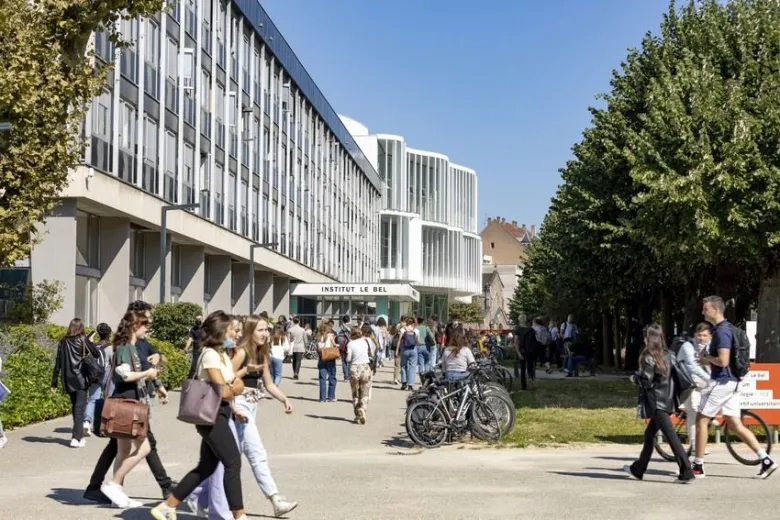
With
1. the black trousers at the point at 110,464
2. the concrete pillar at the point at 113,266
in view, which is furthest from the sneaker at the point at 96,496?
the concrete pillar at the point at 113,266

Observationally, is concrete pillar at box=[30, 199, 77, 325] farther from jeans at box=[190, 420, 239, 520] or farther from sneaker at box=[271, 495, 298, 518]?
jeans at box=[190, 420, 239, 520]

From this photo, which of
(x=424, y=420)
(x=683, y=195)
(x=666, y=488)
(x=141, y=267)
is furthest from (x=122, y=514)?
(x=141, y=267)

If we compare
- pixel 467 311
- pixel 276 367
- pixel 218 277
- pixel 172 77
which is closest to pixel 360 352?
pixel 276 367

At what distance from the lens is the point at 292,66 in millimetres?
62438

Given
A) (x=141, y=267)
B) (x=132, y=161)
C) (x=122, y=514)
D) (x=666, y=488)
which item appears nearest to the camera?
(x=122, y=514)

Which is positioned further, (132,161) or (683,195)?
(132,161)

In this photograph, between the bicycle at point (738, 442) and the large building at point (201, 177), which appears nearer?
the bicycle at point (738, 442)

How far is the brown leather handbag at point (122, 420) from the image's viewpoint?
32.0 feet

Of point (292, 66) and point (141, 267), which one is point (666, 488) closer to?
point (141, 267)

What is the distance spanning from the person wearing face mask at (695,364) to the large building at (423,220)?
8871cm

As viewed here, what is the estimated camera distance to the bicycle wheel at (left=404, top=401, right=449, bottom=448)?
15664 millimetres

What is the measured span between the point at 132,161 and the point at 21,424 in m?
18.3

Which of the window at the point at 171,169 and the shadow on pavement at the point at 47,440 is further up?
the window at the point at 171,169

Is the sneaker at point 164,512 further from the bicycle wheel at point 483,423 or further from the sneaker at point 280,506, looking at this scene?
the bicycle wheel at point 483,423
